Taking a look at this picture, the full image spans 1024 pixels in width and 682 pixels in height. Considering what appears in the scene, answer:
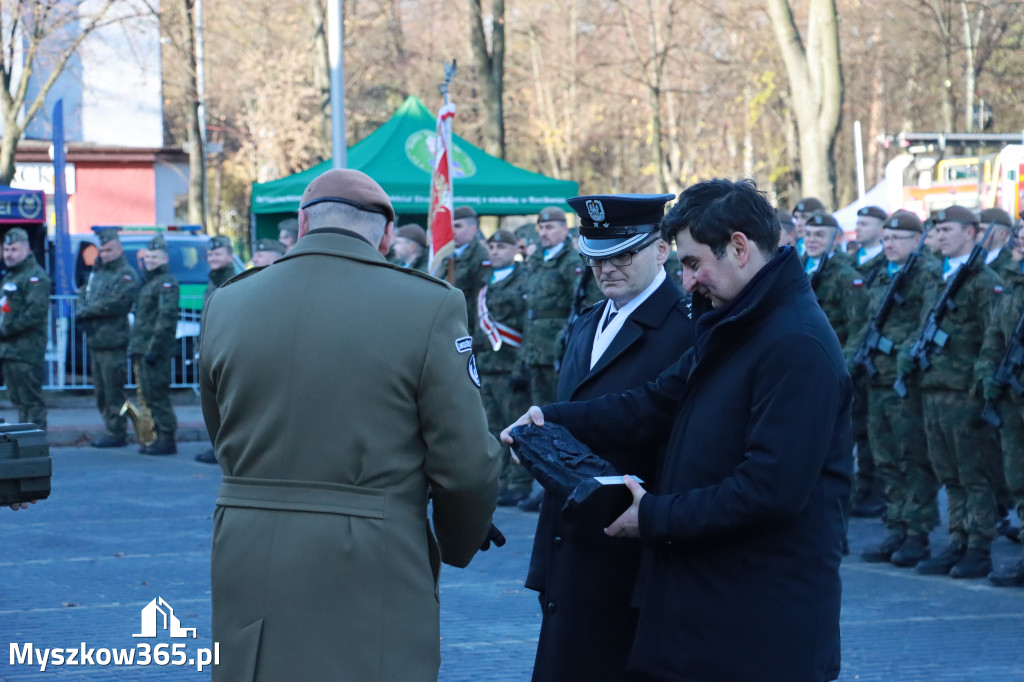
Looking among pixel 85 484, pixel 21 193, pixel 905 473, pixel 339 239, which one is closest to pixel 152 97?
pixel 21 193

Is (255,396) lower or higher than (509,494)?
higher

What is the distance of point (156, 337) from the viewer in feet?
44.2

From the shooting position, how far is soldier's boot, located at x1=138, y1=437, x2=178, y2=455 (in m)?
13.9

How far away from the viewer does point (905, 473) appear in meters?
8.78

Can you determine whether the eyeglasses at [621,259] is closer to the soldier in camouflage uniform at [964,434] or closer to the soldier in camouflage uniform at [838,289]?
the soldier in camouflage uniform at [964,434]

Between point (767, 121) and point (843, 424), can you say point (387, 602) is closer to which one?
point (843, 424)

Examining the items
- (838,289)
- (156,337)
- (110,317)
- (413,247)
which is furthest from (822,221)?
(110,317)

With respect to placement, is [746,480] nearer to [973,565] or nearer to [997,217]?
[973,565]

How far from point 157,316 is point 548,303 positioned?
4624 mm

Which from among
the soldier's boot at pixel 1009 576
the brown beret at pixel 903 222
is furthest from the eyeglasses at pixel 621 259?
the brown beret at pixel 903 222

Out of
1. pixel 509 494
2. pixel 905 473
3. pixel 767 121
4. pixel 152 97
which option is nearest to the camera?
pixel 905 473

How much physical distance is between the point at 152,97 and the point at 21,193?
18920 millimetres

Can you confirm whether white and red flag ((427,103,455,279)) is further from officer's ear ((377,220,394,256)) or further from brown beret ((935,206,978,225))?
officer's ear ((377,220,394,256))

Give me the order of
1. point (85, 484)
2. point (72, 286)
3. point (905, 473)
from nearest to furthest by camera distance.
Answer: point (905, 473) → point (85, 484) → point (72, 286)
